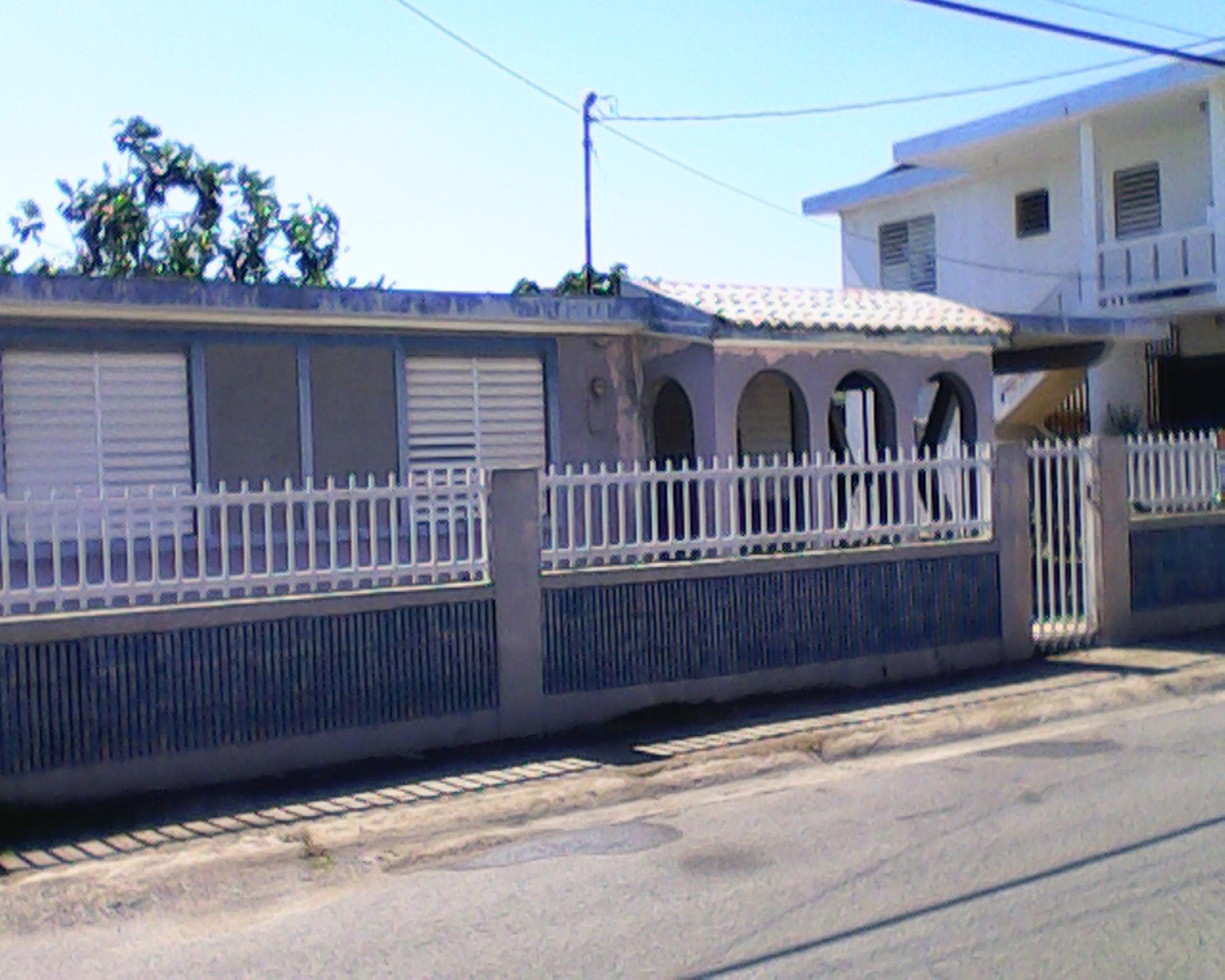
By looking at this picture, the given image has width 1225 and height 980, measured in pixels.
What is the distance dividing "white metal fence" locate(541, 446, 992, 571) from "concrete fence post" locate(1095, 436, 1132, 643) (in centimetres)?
132

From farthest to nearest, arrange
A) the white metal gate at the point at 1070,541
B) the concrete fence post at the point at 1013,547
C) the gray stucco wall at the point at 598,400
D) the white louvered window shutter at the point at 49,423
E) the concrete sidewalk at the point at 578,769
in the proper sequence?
the gray stucco wall at the point at 598,400 → the white metal gate at the point at 1070,541 → the concrete fence post at the point at 1013,547 → the white louvered window shutter at the point at 49,423 → the concrete sidewalk at the point at 578,769

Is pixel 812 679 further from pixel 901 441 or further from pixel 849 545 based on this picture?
pixel 901 441

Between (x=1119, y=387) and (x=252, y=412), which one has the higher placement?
(x=1119, y=387)

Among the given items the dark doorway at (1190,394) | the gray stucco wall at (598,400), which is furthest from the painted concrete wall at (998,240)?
the gray stucco wall at (598,400)

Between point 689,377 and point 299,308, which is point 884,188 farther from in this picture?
point 299,308

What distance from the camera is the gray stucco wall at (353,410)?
11898mm

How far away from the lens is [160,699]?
7.77 m

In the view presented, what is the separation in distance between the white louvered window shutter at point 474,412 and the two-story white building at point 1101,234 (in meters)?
6.87

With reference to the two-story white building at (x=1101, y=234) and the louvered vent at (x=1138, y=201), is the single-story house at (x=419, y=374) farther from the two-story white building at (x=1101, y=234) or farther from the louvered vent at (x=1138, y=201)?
the louvered vent at (x=1138, y=201)

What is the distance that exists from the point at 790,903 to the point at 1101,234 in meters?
17.2

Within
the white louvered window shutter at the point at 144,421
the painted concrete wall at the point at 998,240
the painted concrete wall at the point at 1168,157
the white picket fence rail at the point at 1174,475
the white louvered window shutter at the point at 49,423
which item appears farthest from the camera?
the painted concrete wall at the point at 998,240

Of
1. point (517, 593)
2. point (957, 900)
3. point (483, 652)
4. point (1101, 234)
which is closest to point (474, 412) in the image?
point (517, 593)

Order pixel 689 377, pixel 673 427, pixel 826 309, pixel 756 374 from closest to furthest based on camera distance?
pixel 689 377 → pixel 756 374 → pixel 826 309 → pixel 673 427

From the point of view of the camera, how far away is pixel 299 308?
36.4 feet
